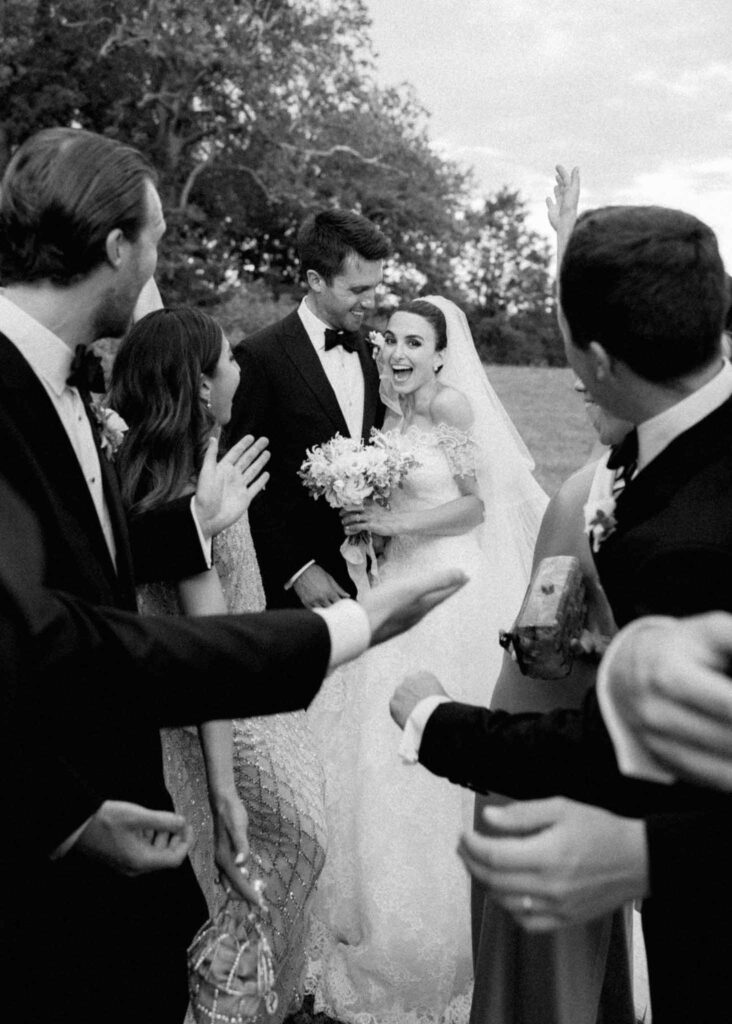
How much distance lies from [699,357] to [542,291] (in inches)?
2628

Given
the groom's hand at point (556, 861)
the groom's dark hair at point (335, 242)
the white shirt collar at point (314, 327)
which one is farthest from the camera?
the white shirt collar at point (314, 327)

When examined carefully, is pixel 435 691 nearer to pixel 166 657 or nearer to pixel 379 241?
pixel 166 657

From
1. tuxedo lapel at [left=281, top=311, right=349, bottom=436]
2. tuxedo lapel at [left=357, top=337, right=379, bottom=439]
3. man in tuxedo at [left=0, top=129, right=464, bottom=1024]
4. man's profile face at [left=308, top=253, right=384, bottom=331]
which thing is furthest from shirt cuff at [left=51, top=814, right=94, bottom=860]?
man's profile face at [left=308, top=253, right=384, bottom=331]

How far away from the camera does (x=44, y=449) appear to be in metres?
1.96

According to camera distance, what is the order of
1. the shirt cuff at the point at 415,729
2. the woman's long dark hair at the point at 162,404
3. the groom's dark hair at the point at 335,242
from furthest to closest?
1. the groom's dark hair at the point at 335,242
2. the woman's long dark hair at the point at 162,404
3. the shirt cuff at the point at 415,729

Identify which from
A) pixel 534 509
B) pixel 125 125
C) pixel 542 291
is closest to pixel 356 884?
pixel 534 509

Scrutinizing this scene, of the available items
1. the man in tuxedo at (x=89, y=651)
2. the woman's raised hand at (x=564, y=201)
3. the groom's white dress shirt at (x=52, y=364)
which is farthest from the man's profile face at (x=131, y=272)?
the woman's raised hand at (x=564, y=201)

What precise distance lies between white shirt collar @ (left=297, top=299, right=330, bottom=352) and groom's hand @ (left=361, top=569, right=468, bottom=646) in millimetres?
3390

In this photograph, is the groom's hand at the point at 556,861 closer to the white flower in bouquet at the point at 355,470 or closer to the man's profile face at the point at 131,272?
the man's profile face at the point at 131,272

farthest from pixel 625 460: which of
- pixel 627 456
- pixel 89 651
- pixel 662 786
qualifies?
pixel 89 651

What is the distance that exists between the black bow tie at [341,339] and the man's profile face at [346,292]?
0.04 meters

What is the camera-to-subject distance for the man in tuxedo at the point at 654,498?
168 cm

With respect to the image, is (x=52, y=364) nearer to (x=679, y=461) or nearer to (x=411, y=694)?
(x=411, y=694)

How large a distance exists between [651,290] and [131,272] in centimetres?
110
